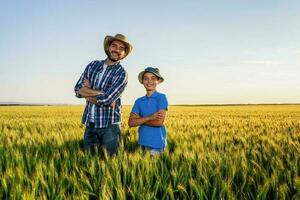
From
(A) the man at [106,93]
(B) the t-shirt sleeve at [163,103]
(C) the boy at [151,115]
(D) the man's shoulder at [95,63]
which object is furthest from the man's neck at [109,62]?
(B) the t-shirt sleeve at [163,103]

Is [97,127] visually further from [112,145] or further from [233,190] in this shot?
[233,190]

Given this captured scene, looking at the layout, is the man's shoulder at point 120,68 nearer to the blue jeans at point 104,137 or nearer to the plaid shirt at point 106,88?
the plaid shirt at point 106,88

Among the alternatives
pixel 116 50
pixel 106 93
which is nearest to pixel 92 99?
pixel 106 93

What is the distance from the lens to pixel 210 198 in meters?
2.73

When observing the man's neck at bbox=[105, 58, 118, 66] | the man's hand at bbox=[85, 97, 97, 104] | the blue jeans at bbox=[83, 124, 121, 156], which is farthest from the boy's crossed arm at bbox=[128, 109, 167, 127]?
the man's neck at bbox=[105, 58, 118, 66]

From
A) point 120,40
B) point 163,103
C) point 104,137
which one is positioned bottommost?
point 104,137

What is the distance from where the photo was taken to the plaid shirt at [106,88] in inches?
171

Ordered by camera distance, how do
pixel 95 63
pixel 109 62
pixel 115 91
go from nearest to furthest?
pixel 115 91 → pixel 109 62 → pixel 95 63

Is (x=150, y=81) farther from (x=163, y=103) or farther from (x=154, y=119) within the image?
(x=154, y=119)

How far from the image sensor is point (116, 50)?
4.38m

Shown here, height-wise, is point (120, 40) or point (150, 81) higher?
point (120, 40)

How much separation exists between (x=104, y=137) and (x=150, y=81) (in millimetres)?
864

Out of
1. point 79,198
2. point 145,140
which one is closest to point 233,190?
point 79,198

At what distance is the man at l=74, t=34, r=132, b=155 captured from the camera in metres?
4.35
